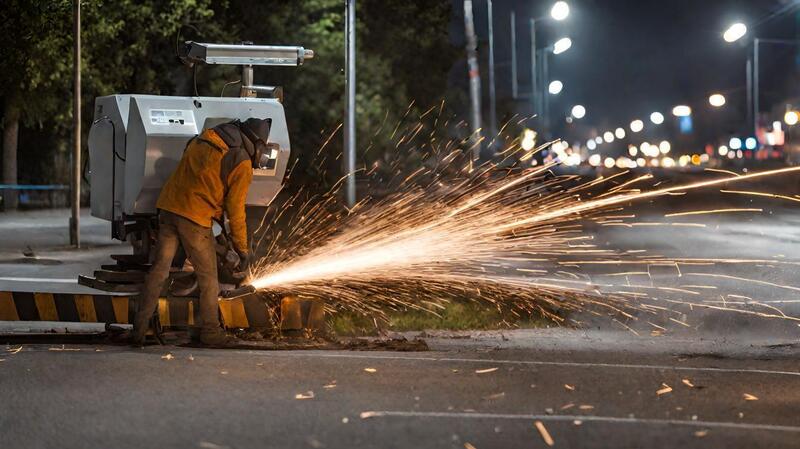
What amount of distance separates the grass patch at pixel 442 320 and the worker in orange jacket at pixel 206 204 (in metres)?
2.47

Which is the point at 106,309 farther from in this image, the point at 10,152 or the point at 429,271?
the point at 10,152

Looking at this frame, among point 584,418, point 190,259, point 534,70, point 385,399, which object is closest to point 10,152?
point 534,70

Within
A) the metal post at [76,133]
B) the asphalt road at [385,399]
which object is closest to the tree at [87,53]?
the metal post at [76,133]

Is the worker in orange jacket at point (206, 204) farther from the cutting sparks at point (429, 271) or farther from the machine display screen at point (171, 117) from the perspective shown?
the cutting sparks at point (429, 271)

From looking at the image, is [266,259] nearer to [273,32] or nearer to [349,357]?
[349,357]

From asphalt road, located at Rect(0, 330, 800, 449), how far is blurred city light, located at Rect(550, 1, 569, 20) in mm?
24256

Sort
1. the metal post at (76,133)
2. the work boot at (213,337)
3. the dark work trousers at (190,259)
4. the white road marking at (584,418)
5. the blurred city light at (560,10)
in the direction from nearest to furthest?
the white road marking at (584,418), the dark work trousers at (190,259), the work boot at (213,337), the metal post at (76,133), the blurred city light at (560,10)

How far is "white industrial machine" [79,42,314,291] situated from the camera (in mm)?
10688

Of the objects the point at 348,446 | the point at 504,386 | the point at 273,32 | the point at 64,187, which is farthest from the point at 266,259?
the point at 64,187

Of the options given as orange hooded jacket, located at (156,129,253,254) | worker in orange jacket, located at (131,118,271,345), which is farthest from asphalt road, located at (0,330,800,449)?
orange hooded jacket, located at (156,129,253,254)

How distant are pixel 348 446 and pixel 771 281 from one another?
11658 mm

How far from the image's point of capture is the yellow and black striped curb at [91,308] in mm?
10789

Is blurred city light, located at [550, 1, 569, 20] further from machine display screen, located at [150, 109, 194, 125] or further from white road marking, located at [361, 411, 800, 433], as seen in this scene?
white road marking, located at [361, 411, 800, 433]

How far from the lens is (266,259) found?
13.5 m
